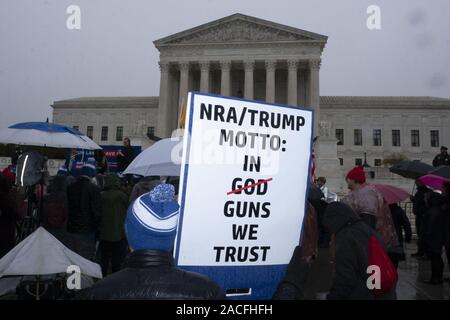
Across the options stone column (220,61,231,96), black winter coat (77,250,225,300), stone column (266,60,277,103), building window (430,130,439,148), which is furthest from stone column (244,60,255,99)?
black winter coat (77,250,225,300)

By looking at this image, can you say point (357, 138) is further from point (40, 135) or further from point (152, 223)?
point (152, 223)

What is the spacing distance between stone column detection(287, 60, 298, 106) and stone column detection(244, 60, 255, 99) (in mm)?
4272

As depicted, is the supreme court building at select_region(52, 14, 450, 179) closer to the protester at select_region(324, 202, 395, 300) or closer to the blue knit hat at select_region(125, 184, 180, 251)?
the protester at select_region(324, 202, 395, 300)

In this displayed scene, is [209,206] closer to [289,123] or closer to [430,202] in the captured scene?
[289,123]

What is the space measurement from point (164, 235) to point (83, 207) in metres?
4.63

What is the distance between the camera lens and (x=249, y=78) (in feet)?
148

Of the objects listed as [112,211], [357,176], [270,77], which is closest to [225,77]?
[270,77]

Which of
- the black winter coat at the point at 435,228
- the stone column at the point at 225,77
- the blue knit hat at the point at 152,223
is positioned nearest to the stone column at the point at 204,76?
the stone column at the point at 225,77

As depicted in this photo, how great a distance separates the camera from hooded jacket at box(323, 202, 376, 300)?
295 cm

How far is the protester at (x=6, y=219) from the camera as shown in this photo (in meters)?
5.11

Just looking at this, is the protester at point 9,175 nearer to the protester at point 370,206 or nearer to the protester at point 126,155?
the protester at point 126,155

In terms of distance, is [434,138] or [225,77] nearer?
[225,77]
